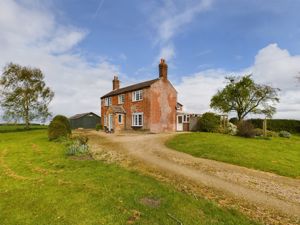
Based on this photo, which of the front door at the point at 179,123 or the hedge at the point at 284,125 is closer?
the front door at the point at 179,123

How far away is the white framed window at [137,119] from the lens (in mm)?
31444

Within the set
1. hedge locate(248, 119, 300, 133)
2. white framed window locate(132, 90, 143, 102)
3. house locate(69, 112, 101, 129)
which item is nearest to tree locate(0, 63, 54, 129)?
house locate(69, 112, 101, 129)

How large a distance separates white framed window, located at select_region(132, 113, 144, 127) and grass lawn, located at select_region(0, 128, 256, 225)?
21.1 meters

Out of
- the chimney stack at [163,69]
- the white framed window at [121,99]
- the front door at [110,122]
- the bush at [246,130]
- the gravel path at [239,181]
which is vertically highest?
the chimney stack at [163,69]

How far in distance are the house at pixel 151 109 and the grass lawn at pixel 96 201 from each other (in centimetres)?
2048

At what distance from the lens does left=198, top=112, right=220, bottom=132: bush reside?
3042cm

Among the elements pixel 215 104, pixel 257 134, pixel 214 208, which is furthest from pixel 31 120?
pixel 214 208

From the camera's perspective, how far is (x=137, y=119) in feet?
106

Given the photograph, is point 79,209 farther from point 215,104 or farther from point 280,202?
point 215,104

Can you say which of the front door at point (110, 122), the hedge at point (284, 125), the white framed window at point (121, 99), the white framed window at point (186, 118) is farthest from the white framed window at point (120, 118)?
the hedge at point (284, 125)

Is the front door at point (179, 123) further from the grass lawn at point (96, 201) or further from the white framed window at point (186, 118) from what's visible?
the grass lawn at point (96, 201)

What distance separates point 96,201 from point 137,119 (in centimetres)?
2557

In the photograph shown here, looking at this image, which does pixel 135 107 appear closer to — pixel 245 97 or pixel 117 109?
pixel 117 109

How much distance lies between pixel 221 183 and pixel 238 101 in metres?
39.4
